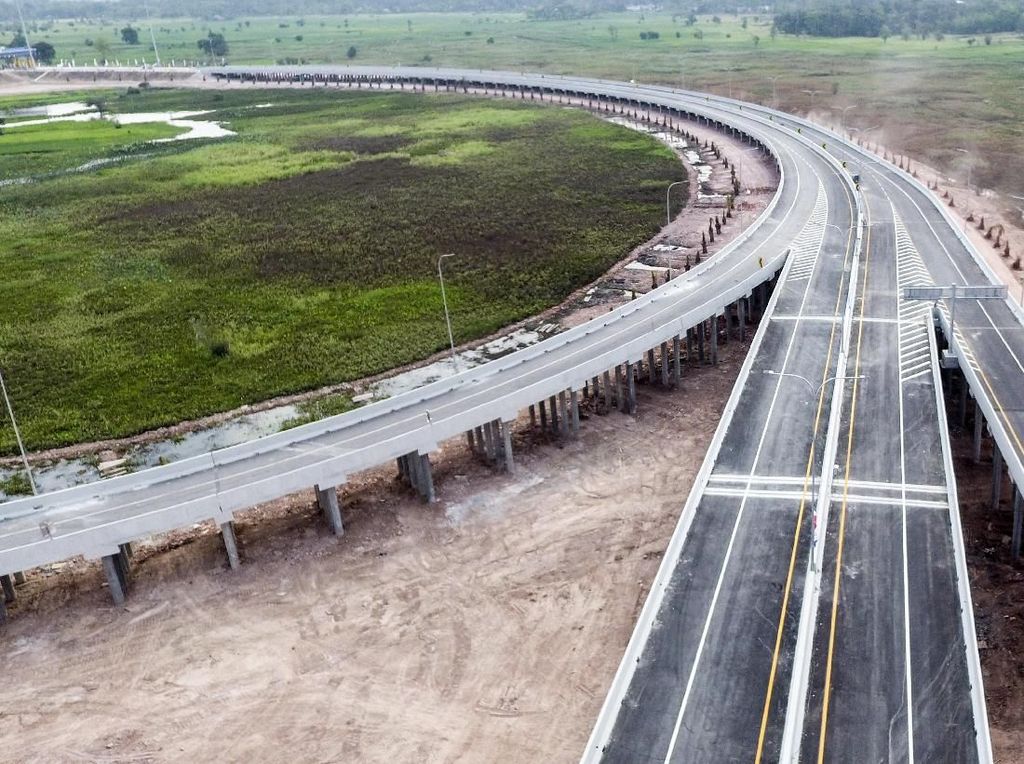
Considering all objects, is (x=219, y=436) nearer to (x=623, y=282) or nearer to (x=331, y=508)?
(x=331, y=508)

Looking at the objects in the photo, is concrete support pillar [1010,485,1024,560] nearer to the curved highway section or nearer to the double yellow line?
the curved highway section

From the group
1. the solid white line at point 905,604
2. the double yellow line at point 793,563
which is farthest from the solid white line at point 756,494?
the solid white line at point 905,604

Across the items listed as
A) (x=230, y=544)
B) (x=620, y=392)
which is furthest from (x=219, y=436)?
(x=620, y=392)

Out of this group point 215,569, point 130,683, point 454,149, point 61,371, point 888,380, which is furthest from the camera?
point 454,149

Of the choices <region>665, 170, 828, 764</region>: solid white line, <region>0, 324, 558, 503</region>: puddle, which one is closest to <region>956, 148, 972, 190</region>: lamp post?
<region>665, 170, 828, 764</region>: solid white line

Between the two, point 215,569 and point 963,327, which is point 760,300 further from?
point 215,569

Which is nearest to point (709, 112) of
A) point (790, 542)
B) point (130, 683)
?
point (790, 542)

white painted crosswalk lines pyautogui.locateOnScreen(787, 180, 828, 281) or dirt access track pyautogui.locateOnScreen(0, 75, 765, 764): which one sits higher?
white painted crosswalk lines pyautogui.locateOnScreen(787, 180, 828, 281)
